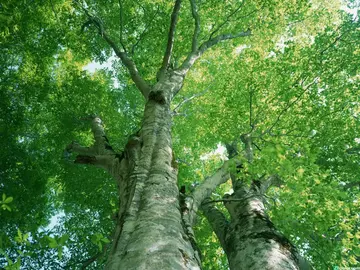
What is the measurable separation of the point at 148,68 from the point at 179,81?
17.2 ft

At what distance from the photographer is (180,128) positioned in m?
14.4

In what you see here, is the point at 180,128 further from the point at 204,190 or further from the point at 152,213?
the point at 152,213

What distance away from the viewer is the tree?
470cm

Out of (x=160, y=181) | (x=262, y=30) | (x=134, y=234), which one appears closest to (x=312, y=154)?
(x=160, y=181)

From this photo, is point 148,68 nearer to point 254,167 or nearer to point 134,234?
point 254,167

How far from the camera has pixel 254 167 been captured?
199 inches

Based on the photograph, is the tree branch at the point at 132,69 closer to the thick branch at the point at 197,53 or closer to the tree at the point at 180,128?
the tree at the point at 180,128

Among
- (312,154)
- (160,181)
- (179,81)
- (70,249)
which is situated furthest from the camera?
(70,249)

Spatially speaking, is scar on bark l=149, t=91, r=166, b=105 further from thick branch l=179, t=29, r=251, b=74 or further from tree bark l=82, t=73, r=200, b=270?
thick branch l=179, t=29, r=251, b=74

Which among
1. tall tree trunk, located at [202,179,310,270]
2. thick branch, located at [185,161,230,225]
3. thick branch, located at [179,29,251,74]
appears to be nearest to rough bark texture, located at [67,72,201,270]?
thick branch, located at [185,161,230,225]

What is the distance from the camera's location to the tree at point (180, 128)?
470cm

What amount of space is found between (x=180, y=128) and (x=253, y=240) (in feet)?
33.0

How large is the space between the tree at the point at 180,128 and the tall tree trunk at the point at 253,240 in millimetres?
57

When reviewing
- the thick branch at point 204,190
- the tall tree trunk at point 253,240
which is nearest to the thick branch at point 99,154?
the thick branch at point 204,190
